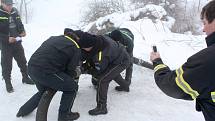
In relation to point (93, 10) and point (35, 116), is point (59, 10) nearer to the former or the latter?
point (93, 10)

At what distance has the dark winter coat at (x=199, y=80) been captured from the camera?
8.83 ft

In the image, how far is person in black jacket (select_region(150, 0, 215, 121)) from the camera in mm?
2693

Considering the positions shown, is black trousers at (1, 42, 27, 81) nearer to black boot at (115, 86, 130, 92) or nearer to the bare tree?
black boot at (115, 86, 130, 92)

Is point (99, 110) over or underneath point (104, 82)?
underneath

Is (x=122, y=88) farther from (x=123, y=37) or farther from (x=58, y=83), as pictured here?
(x=58, y=83)

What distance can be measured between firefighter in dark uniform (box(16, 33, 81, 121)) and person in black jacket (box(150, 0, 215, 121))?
1.98 metres

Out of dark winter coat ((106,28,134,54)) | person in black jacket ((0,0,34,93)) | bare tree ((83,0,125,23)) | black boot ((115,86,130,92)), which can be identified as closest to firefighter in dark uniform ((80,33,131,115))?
dark winter coat ((106,28,134,54))

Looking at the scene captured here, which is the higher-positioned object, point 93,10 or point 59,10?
point 93,10

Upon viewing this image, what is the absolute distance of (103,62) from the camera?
5.00m

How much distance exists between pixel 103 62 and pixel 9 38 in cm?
190

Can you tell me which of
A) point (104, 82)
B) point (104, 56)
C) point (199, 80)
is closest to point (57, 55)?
point (104, 56)

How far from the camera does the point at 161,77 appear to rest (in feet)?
10.6

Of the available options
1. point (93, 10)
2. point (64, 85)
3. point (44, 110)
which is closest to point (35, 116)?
point (44, 110)

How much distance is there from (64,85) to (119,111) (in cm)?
105
